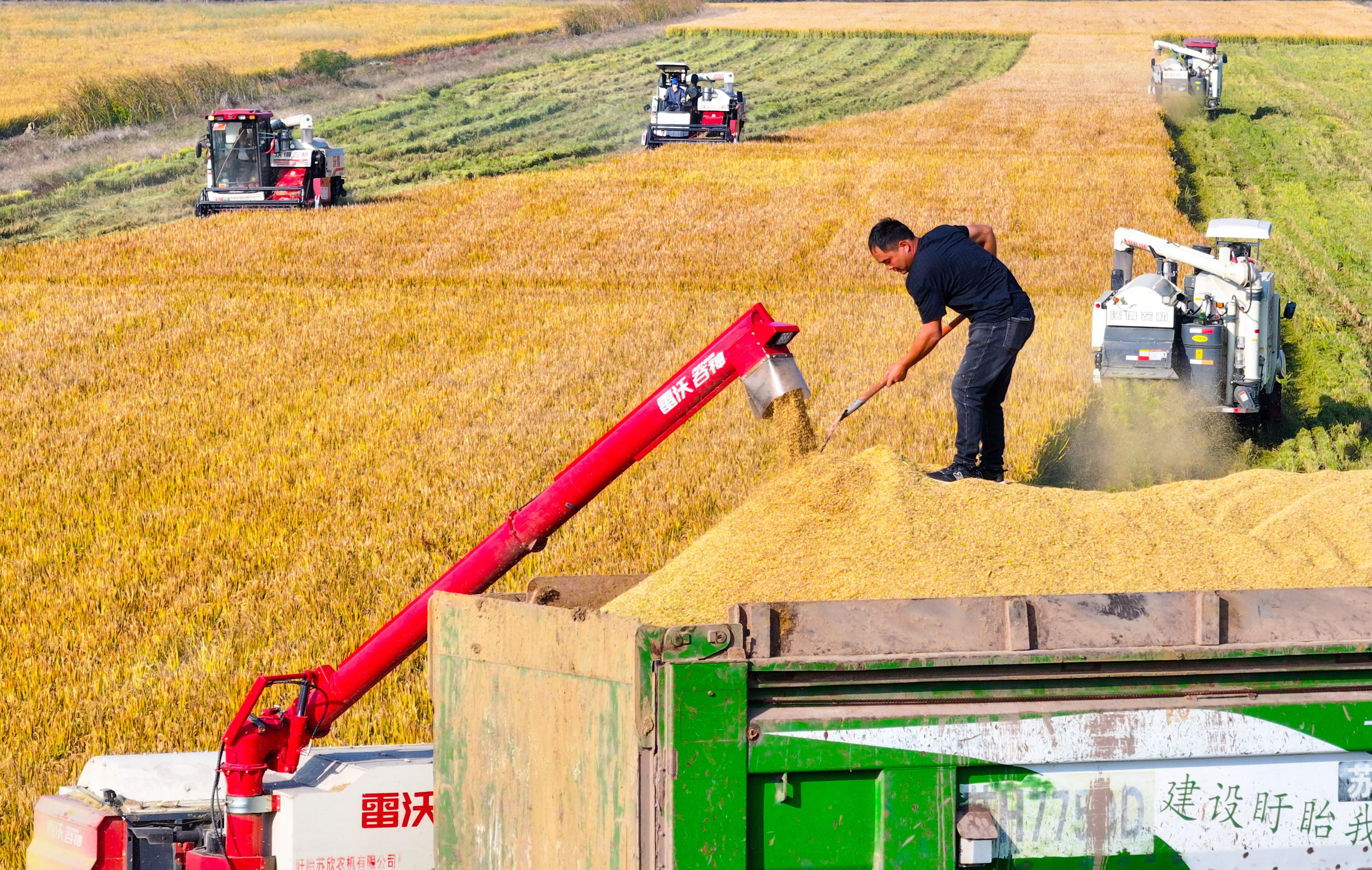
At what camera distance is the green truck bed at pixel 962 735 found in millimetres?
3377

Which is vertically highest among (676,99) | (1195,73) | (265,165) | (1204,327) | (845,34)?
(845,34)

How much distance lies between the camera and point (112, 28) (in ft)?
168

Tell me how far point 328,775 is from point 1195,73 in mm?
33228

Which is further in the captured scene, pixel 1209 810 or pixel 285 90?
pixel 285 90

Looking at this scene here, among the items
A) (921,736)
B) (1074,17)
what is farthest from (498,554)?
(1074,17)

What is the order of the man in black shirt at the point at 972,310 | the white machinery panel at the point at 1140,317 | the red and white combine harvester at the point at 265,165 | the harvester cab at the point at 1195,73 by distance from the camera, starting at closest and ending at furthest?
the man in black shirt at the point at 972,310
the white machinery panel at the point at 1140,317
the red and white combine harvester at the point at 265,165
the harvester cab at the point at 1195,73

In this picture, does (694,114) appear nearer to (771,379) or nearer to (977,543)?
(977,543)

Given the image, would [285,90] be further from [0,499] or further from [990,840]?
[990,840]

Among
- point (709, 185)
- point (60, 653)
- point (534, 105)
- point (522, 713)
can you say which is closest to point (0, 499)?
point (60, 653)

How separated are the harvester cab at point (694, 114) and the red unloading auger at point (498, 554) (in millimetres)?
26483

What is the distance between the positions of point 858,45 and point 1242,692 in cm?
5024

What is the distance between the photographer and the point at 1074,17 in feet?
193

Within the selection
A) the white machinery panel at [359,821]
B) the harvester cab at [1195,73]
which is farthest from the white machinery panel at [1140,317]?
the harvester cab at [1195,73]

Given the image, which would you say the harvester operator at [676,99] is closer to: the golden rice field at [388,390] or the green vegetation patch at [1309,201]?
the golden rice field at [388,390]
